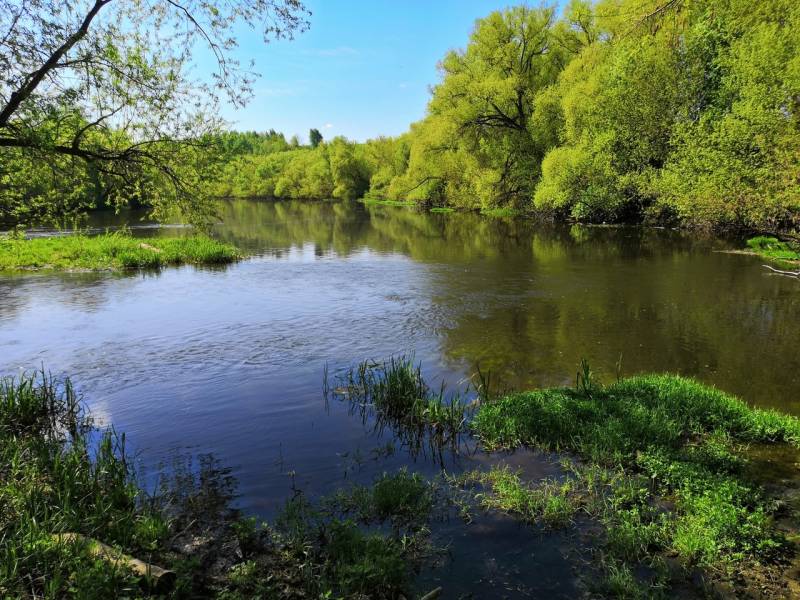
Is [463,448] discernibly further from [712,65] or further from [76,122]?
[712,65]

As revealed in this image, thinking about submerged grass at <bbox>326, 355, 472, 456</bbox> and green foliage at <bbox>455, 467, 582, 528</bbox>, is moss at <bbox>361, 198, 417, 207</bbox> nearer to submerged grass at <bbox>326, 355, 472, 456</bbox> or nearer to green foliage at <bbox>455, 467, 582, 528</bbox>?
submerged grass at <bbox>326, 355, 472, 456</bbox>

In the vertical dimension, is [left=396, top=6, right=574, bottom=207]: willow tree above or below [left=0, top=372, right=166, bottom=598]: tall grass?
above

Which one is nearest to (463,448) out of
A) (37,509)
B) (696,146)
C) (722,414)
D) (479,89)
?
(722,414)

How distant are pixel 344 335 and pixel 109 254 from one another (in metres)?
22.7

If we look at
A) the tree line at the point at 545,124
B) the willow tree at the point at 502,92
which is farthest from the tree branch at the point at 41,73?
the willow tree at the point at 502,92

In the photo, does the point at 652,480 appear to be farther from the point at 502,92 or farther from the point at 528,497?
the point at 502,92

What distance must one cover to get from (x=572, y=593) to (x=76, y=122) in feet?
40.8

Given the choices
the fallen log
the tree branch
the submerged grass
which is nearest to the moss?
the submerged grass

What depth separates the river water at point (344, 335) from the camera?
10062 mm

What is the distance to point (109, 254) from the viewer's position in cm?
3259

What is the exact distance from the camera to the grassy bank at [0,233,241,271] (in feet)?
102

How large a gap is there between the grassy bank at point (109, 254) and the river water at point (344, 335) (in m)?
1.97

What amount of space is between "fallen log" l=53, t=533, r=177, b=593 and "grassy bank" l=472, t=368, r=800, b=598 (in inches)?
168

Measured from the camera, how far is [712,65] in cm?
3634
